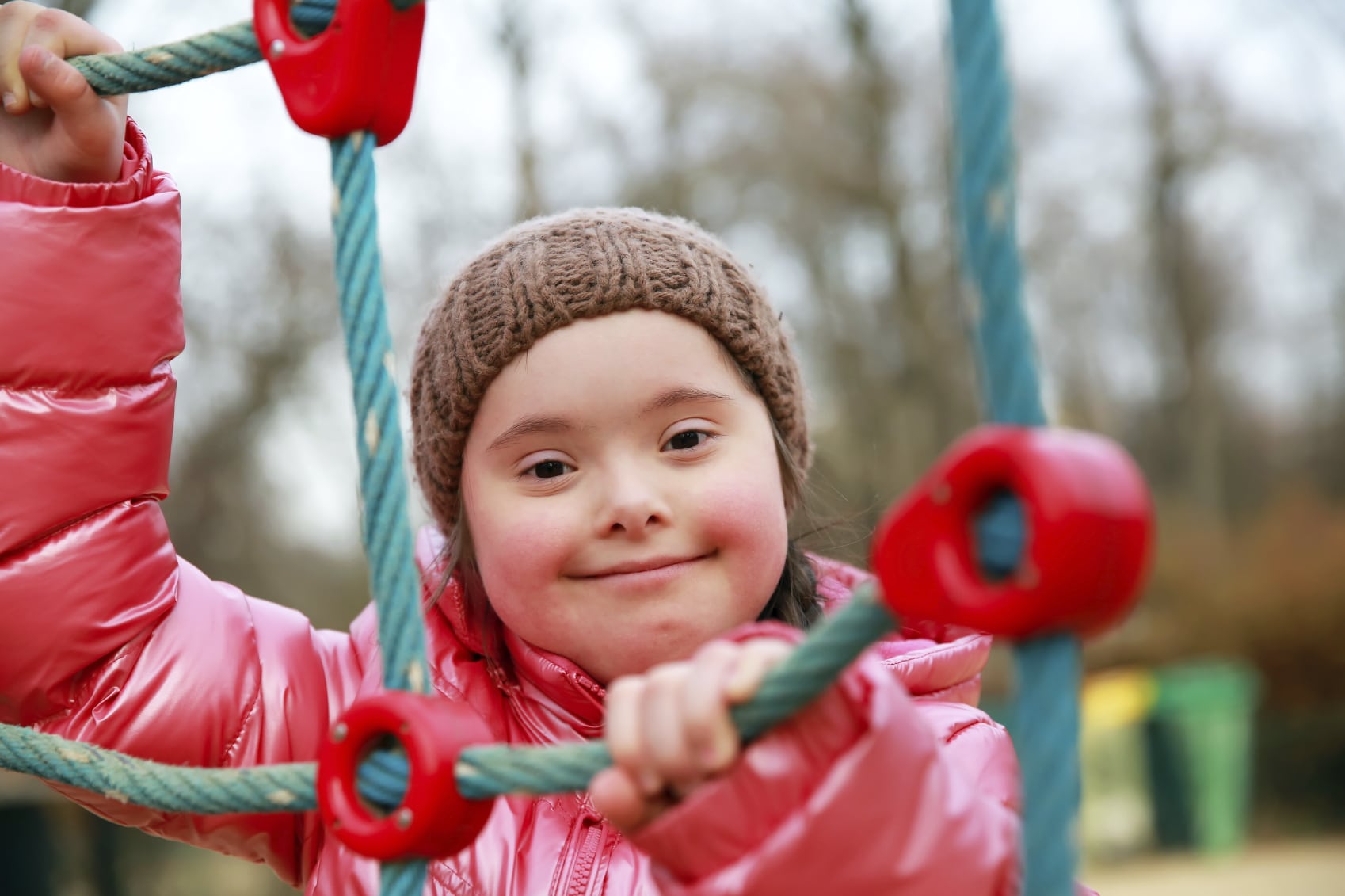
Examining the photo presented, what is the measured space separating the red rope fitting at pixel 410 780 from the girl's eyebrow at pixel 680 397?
40 cm

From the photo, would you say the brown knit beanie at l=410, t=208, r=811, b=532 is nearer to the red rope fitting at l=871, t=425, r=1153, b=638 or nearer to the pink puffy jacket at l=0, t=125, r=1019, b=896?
the pink puffy jacket at l=0, t=125, r=1019, b=896

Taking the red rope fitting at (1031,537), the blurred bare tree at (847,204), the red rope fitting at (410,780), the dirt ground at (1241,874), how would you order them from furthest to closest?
the blurred bare tree at (847,204), the dirt ground at (1241,874), the red rope fitting at (410,780), the red rope fitting at (1031,537)

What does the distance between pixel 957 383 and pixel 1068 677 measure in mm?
8080

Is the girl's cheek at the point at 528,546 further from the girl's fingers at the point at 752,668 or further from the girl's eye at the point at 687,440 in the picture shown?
the girl's fingers at the point at 752,668

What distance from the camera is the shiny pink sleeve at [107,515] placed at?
1099 millimetres

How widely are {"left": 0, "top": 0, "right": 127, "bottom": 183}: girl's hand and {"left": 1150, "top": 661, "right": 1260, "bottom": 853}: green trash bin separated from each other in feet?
21.8

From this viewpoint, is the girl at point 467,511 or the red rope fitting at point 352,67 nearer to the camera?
the red rope fitting at point 352,67

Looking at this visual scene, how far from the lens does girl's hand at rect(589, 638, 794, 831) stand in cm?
67

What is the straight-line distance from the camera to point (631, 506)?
42.9 inches

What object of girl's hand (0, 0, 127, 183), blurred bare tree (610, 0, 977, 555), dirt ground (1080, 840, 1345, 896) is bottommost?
dirt ground (1080, 840, 1345, 896)

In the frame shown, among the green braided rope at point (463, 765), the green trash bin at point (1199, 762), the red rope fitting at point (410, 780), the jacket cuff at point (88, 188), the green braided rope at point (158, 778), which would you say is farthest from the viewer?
the green trash bin at point (1199, 762)

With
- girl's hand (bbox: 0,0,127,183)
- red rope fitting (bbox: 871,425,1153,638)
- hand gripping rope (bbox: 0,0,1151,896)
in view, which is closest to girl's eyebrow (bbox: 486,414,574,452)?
hand gripping rope (bbox: 0,0,1151,896)

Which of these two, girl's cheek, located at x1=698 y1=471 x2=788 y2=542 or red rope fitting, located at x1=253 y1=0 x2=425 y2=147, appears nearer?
red rope fitting, located at x1=253 y1=0 x2=425 y2=147

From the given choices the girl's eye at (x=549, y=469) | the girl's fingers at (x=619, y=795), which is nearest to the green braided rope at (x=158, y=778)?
the girl's fingers at (x=619, y=795)
